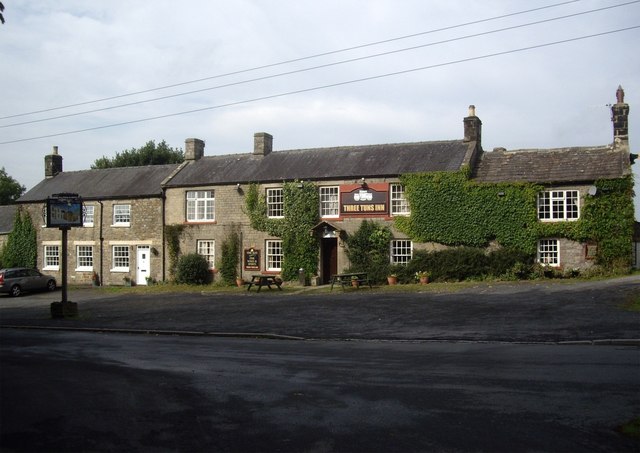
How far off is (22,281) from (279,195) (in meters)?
16.1

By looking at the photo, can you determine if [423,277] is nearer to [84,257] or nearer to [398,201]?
[398,201]

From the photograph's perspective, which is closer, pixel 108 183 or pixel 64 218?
pixel 64 218

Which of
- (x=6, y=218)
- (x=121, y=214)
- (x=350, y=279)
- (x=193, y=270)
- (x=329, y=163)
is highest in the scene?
(x=329, y=163)

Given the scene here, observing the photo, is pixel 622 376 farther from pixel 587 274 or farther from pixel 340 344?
pixel 587 274

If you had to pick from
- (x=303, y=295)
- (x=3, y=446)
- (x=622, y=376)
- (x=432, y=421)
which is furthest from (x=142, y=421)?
(x=303, y=295)

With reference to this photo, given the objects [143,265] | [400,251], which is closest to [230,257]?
[143,265]

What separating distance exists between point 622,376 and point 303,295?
736 inches

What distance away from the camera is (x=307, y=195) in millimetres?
33156

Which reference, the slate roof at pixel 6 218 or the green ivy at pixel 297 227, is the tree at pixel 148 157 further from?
the green ivy at pixel 297 227

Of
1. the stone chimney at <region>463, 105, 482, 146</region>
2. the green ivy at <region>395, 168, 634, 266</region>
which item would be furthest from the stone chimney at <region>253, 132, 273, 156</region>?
the stone chimney at <region>463, 105, 482, 146</region>

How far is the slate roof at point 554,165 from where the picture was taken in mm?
28859

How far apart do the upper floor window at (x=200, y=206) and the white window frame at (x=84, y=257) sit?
7.95 m

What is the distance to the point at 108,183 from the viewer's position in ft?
134

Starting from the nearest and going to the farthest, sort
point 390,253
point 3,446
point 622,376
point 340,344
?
1. point 3,446
2. point 622,376
3. point 340,344
4. point 390,253
